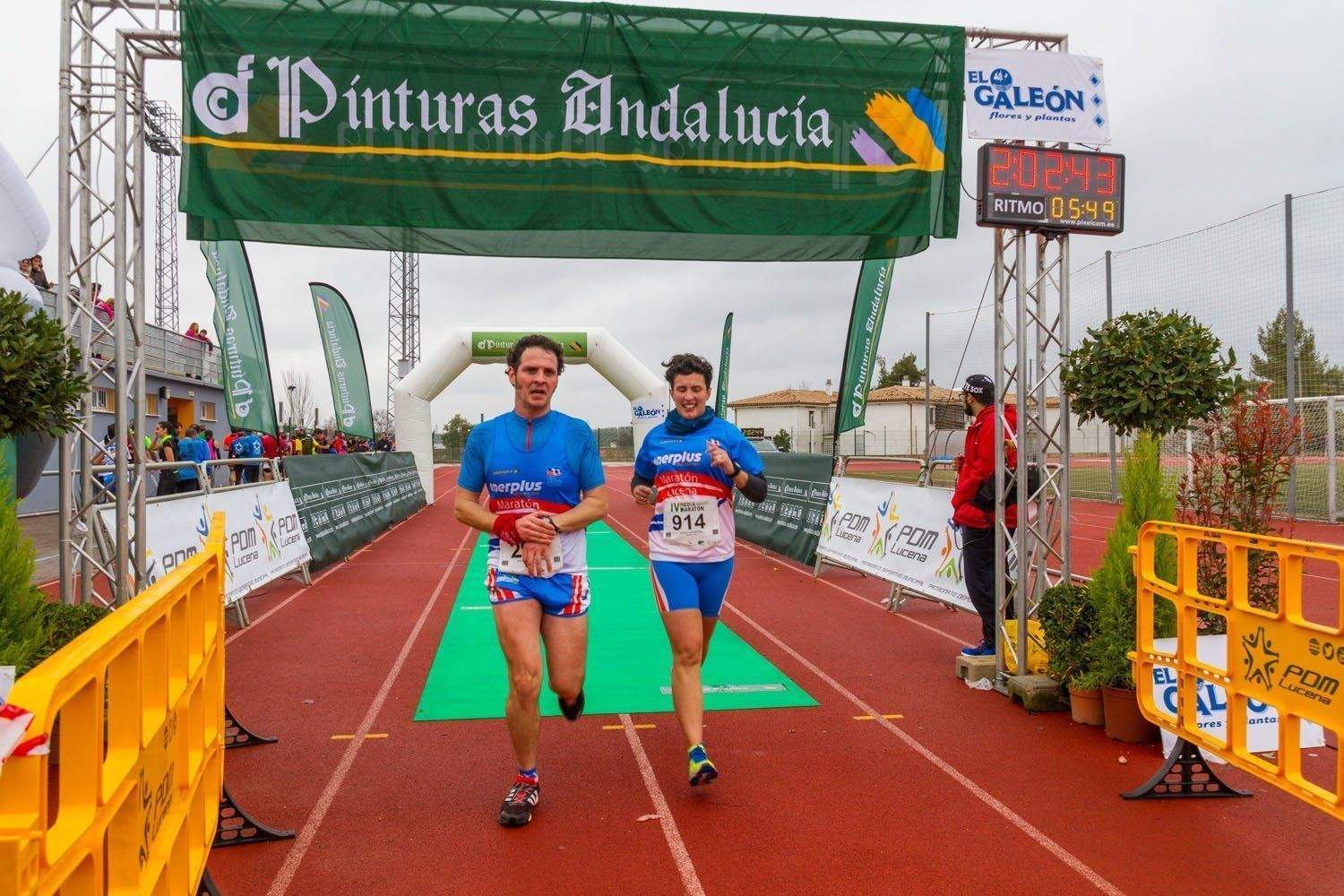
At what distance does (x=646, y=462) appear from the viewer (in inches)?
184

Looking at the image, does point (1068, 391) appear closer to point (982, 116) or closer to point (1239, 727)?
point (982, 116)

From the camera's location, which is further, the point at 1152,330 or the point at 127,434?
the point at 127,434

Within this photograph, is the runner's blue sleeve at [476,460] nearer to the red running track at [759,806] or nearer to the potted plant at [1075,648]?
the red running track at [759,806]

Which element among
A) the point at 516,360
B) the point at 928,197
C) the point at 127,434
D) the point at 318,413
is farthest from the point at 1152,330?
the point at 318,413

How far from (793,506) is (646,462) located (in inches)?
345

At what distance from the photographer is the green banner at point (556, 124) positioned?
6312 mm

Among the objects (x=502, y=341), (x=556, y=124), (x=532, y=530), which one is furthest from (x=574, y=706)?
(x=502, y=341)

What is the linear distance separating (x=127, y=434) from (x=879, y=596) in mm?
7238

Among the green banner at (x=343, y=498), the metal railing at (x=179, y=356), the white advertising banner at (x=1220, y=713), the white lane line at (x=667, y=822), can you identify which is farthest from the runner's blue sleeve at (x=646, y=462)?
the metal railing at (x=179, y=356)

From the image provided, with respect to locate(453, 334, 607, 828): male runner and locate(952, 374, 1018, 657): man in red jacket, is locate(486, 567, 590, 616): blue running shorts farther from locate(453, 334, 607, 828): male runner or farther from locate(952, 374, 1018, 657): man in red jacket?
locate(952, 374, 1018, 657): man in red jacket

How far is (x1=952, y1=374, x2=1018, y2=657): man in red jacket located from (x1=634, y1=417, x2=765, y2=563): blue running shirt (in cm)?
243

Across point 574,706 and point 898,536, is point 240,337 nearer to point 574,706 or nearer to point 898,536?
point 898,536

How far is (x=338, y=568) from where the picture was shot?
1241 cm

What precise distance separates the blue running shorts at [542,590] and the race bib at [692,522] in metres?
0.59
